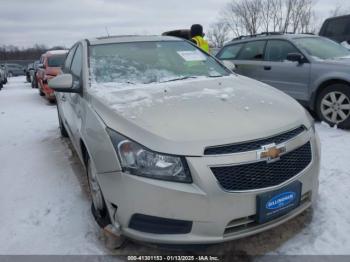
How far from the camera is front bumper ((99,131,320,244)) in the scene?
229cm

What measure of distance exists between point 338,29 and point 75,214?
8920 millimetres

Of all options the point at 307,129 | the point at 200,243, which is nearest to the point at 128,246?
the point at 200,243

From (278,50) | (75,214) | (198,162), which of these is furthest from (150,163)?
(278,50)

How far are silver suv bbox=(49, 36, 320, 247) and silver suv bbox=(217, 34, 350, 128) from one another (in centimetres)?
305

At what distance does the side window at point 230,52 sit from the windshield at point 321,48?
1.48 m

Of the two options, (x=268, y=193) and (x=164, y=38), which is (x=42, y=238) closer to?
(x=268, y=193)

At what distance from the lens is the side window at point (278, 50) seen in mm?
6629

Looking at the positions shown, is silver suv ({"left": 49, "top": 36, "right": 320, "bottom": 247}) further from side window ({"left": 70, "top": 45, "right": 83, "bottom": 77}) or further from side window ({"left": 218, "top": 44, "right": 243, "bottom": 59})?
side window ({"left": 218, "top": 44, "right": 243, "bottom": 59})

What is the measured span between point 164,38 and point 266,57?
3.25 meters

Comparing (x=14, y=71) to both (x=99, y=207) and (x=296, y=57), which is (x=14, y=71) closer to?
(x=296, y=57)

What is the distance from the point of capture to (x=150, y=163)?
2381 millimetres

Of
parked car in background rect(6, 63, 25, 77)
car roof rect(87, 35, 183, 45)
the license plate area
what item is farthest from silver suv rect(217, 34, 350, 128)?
parked car in background rect(6, 63, 25, 77)

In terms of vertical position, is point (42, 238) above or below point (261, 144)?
below

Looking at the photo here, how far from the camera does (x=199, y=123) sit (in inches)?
100
